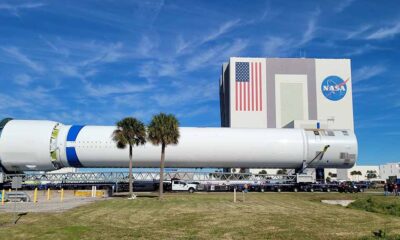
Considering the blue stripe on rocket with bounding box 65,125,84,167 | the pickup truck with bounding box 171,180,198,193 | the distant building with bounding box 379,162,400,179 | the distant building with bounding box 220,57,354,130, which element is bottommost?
the pickup truck with bounding box 171,180,198,193

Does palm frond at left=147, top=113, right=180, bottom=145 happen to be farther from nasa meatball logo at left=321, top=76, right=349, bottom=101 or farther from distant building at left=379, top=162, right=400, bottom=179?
nasa meatball logo at left=321, top=76, right=349, bottom=101

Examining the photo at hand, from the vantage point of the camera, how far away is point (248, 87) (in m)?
109

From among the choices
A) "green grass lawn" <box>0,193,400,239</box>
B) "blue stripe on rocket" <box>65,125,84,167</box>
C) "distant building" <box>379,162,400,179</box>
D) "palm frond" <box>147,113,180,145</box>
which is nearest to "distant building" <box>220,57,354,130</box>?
"distant building" <box>379,162,400,179</box>

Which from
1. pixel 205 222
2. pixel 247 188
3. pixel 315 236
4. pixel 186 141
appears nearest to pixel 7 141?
pixel 186 141

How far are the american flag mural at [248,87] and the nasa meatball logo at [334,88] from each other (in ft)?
63.8

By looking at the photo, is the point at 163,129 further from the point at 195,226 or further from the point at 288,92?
the point at 288,92

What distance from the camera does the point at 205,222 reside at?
1872 centimetres

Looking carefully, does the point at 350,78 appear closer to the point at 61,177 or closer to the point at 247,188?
the point at 247,188

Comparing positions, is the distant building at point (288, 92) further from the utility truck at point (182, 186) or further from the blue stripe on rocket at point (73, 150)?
the blue stripe on rocket at point (73, 150)

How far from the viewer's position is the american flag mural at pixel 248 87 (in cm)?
10781

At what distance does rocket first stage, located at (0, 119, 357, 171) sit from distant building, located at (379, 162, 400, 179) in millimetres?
42391

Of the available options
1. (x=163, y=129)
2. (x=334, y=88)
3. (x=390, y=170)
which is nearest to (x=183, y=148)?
(x=163, y=129)

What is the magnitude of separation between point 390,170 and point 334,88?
95.6ft

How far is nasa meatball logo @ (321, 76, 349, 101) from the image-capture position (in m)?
112
